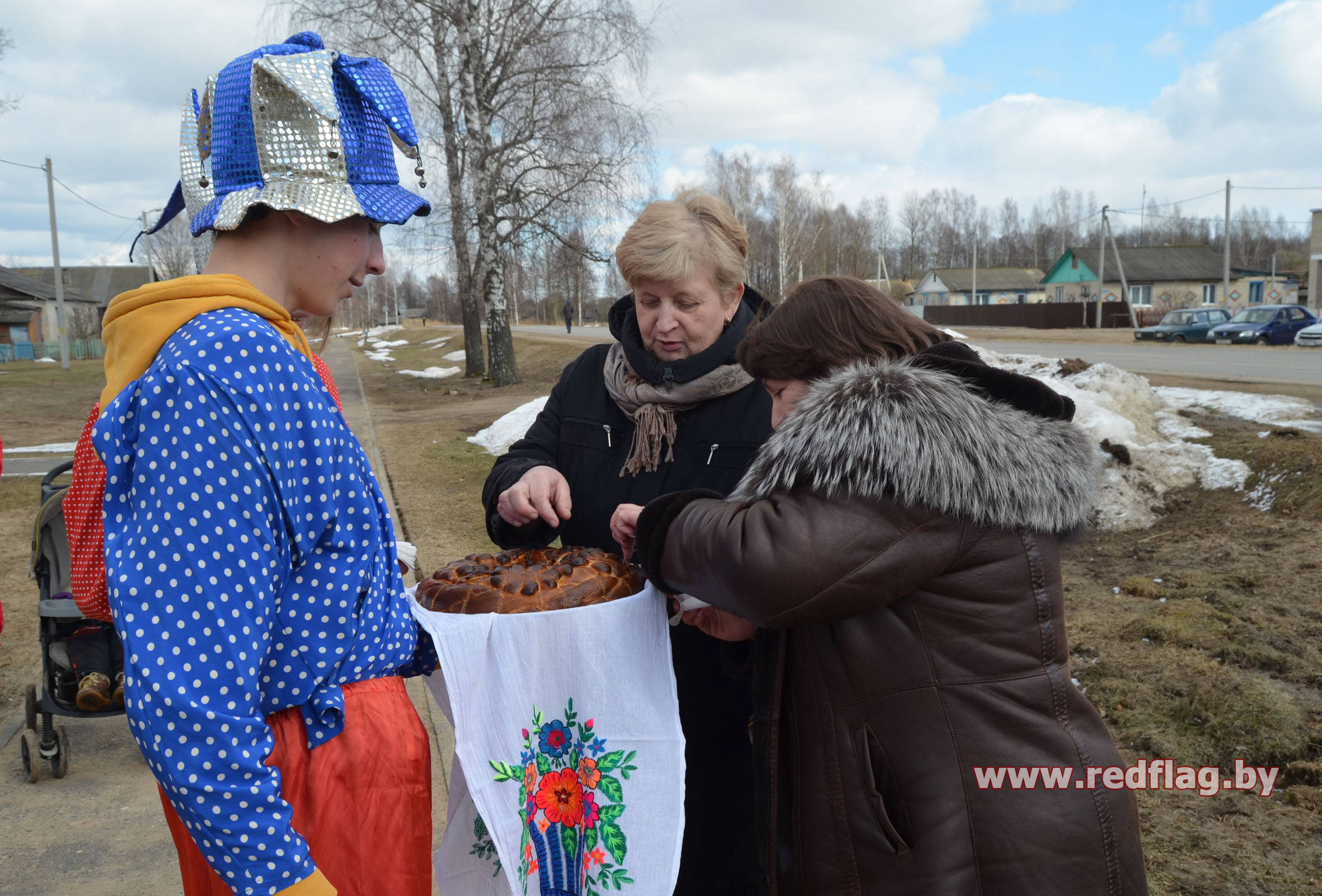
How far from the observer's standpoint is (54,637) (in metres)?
3.70

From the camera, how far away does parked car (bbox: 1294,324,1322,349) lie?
81.8ft

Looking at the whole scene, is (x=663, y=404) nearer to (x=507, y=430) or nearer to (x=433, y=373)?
(x=507, y=430)

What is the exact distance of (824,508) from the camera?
1538 millimetres

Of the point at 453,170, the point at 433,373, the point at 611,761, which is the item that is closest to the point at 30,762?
the point at 611,761

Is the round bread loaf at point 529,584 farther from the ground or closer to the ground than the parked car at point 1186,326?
closer to the ground

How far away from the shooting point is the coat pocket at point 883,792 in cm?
157

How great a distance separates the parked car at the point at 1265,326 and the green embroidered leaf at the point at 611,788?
102ft

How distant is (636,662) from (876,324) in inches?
33.3

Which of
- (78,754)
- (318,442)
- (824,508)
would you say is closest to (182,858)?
(318,442)

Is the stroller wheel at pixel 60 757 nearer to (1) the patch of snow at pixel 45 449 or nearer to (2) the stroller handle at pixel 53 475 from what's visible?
(2) the stroller handle at pixel 53 475

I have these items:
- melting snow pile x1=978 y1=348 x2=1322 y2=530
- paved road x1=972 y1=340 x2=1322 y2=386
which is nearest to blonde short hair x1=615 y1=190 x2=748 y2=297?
melting snow pile x1=978 y1=348 x2=1322 y2=530

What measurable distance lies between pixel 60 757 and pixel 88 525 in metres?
2.97

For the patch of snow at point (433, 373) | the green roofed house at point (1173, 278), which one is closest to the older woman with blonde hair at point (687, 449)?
the patch of snow at point (433, 373)

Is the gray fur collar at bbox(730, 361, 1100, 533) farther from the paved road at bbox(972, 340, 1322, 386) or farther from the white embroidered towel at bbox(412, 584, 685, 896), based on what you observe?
the paved road at bbox(972, 340, 1322, 386)
